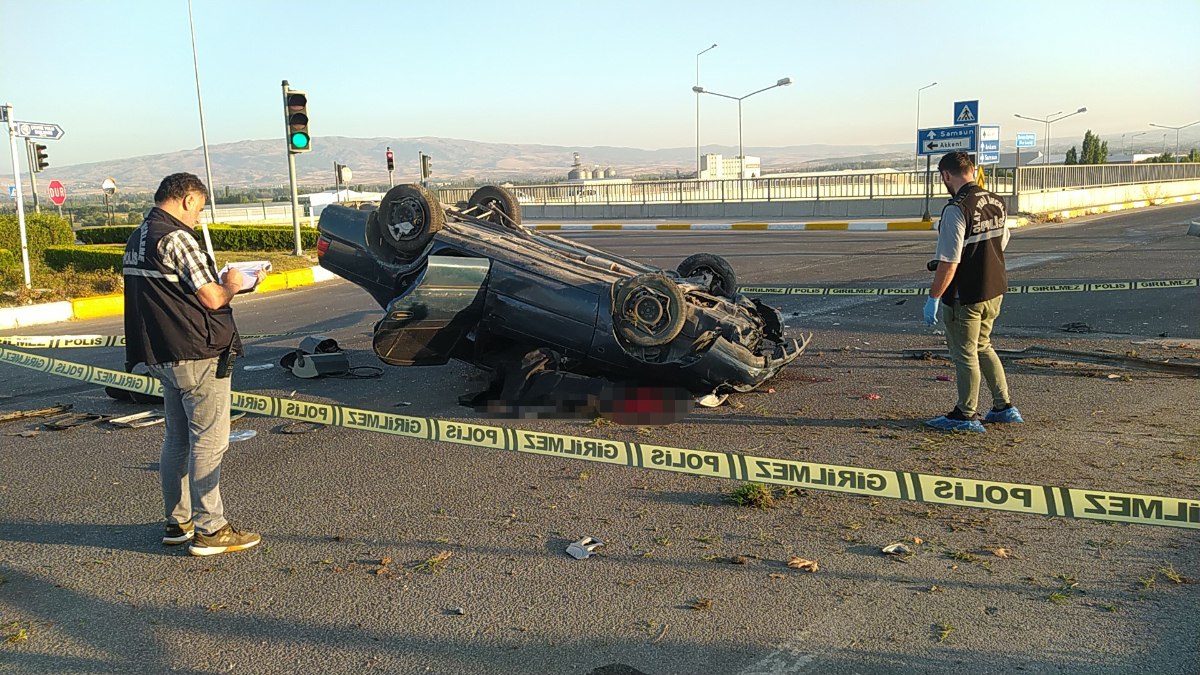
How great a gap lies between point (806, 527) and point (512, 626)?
1737 mm

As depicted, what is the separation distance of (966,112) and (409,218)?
21.0 m

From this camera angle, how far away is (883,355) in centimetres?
896

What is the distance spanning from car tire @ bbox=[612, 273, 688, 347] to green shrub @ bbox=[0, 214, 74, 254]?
13.8 m

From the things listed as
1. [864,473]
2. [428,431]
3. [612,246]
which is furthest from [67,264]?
[864,473]

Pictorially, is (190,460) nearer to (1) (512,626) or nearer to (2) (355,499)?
(2) (355,499)

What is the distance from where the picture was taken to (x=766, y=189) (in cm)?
3653

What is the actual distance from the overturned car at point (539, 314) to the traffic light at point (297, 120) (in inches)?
374

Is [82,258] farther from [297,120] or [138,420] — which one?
[138,420]

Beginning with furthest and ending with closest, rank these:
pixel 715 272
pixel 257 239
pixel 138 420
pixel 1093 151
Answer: pixel 1093 151 → pixel 257 239 → pixel 715 272 → pixel 138 420

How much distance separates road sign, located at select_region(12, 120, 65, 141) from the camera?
44.0 feet

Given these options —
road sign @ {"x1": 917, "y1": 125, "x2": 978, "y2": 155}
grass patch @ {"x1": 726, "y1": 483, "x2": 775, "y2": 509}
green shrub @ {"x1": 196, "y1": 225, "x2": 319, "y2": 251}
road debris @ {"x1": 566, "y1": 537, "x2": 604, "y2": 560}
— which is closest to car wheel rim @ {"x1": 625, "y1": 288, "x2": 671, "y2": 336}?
grass patch @ {"x1": 726, "y1": 483, "x2": 775, "y2": 509}

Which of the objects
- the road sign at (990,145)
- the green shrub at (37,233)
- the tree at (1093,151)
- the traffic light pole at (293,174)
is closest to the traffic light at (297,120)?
the traffic light pole at (293,174)

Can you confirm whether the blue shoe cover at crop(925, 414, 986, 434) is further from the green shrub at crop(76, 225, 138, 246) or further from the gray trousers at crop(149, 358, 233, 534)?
the green shrub at crop(76, 225, 138, 246)

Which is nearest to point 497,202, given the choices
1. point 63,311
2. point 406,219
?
point 406,219
